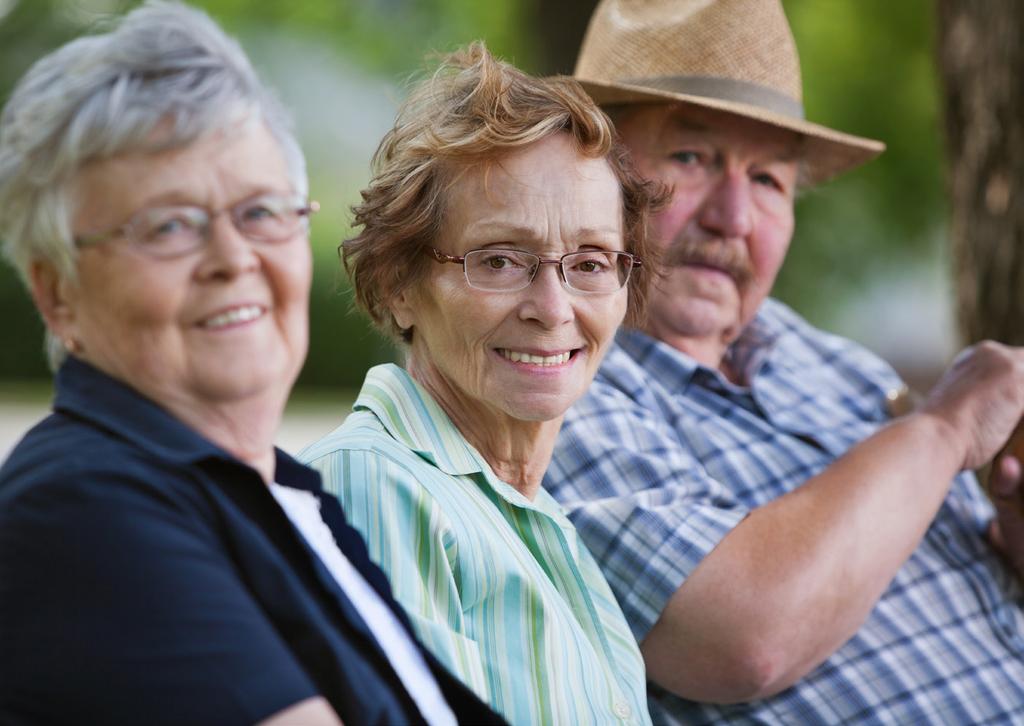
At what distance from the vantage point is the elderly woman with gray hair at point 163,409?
4.43 feet

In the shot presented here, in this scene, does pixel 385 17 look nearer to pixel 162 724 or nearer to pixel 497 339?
pixel 497 339

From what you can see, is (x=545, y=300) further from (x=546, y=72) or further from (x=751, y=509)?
(x=546, y=72)

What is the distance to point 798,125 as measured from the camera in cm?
304

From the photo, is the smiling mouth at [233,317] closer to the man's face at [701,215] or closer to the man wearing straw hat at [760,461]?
the man wearing straw hat at [760,461]

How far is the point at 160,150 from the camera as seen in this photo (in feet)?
4.83

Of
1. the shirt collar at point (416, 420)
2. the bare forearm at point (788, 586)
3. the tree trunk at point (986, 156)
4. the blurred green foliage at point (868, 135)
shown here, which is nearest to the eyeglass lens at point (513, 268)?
the shirt collar at point (416, 420)

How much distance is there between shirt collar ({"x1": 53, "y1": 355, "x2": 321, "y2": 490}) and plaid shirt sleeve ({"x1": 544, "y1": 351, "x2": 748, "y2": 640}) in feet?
3.49

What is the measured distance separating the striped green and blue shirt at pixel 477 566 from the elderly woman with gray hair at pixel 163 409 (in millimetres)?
304

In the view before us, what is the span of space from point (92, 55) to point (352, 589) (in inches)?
29.8

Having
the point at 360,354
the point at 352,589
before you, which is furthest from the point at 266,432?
the point at 360,354

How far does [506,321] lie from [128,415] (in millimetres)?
886

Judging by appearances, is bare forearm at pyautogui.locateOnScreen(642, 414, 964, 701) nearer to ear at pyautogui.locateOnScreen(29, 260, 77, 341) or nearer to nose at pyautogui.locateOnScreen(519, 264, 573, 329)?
nose at pyautogui.locateOnScreen(519, 264, 573, 329)

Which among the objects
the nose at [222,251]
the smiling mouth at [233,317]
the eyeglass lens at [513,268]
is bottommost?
the eyeglass lens at [513,268]

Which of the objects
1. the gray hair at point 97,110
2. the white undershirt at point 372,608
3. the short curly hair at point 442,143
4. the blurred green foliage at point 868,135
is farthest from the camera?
the blurred green foliage at point 868,135
